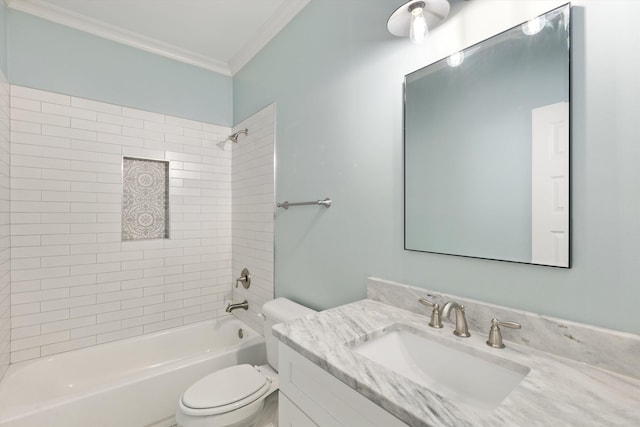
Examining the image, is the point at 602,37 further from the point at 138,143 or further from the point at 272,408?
the point at 138,143

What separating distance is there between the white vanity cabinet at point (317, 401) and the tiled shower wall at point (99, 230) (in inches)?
70.6

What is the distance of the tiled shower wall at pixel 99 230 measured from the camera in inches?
72.1

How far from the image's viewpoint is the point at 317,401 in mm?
823

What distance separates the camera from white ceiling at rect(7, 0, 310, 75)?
1.83 metres

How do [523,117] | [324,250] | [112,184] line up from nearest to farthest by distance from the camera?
[523,117]
[324,250]
[112,184]

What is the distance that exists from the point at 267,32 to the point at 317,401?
2.30 m

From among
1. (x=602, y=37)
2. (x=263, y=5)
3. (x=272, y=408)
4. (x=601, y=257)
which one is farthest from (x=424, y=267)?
(x=263, y=5)

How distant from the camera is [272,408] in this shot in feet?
5.53

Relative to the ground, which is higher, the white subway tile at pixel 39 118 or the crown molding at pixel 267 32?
the crown molding at pixel 267 32

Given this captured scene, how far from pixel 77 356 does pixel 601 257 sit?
2827mm

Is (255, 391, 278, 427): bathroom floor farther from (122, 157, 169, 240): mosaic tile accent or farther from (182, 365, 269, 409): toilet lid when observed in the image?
(122, 157, 169, 240): mosaic tile accent

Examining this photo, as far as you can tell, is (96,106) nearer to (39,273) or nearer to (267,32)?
Answer: (39,273)

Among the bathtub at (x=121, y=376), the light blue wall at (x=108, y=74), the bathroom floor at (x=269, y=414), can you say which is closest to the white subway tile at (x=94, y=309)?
the bathtub at (x=121, y=376)

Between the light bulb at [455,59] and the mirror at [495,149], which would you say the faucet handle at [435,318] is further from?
the light bulb at [455,59]
